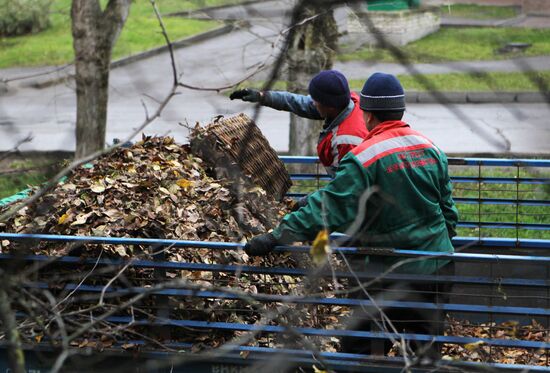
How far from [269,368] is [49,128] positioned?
1360cm

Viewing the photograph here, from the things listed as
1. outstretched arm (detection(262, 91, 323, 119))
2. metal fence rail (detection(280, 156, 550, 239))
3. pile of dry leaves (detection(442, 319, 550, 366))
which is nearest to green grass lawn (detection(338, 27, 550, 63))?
metal fence rail (detection(280, 156, 550, 239))

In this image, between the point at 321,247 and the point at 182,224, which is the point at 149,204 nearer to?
the point at 182,224

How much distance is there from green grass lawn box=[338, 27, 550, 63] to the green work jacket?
1.39 meters

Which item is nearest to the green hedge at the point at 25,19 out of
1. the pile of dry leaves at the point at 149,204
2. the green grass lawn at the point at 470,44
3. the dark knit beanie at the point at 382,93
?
the pile of dry leaves at the point at 149,204

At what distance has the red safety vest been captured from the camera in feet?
18.3

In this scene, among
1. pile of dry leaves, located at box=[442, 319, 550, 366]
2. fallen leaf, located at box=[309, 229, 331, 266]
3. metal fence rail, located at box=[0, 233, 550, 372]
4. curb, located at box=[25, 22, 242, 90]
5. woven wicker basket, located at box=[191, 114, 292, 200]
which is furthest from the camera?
curb, located at box=[25, 22, 242, 90]

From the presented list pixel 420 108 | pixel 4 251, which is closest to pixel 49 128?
pixel 420 108

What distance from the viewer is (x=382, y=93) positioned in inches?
191

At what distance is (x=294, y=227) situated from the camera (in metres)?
4.62

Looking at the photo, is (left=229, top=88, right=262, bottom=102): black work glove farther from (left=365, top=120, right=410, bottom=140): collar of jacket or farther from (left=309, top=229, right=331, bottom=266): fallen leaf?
(left=309, top=229, right=331, bottom=266): fallen leaf

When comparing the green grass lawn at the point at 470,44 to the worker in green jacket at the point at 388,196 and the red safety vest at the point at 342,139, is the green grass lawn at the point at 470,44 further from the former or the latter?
the red safety vest at the point at 342,139

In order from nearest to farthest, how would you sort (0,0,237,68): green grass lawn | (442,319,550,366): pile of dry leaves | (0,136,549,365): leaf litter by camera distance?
1. (0,136,549,365): leaf litter
2. (442,319,550,366): pile of dry leaves
3. (0,0,237,68): green grass lawn

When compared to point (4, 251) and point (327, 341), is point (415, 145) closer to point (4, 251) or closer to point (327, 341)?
point (327, 341)

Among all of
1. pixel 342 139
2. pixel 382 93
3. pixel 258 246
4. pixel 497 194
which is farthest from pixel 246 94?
pixel 497 194
